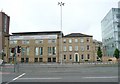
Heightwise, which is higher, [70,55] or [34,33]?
[34,33]

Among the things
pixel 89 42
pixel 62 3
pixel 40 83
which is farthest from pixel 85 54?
pixel 40 83

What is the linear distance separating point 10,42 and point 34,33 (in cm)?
1002

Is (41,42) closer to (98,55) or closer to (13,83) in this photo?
(98,55)

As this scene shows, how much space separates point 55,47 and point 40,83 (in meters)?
79.0

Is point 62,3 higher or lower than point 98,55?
higher

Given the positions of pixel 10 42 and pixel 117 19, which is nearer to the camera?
pixel 10 42

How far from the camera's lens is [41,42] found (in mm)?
95562

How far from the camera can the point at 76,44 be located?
96750 millimetres

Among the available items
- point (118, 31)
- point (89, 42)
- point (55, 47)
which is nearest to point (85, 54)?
point (89, 42)

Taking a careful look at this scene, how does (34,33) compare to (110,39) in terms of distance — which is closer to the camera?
(34,33)

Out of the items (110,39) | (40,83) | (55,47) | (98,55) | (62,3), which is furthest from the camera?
(110,39)

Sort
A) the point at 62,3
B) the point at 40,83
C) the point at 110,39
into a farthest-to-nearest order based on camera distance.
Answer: the point at 110,39 → the point at 62,3 → the point at 40,83

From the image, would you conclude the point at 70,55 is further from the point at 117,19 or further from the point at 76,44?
the point at 117,19

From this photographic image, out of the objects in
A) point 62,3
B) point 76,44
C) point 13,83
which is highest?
point 62,3
